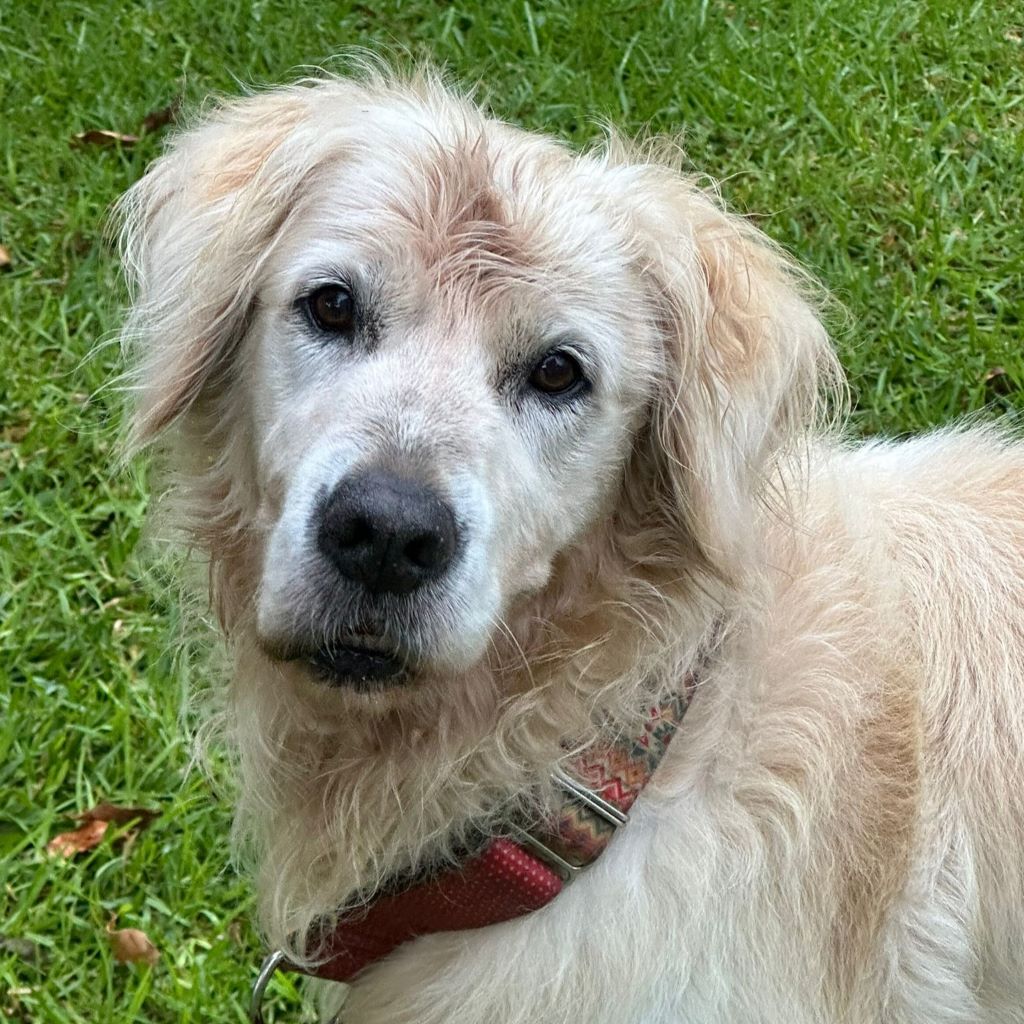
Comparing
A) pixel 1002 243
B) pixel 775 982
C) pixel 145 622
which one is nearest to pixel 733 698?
pixel 775 982

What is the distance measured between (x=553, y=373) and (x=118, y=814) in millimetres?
2192

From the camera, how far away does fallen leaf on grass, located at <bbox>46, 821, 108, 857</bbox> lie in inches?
140

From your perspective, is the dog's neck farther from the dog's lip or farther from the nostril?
the nostril

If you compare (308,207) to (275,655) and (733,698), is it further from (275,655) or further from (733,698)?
(733,698)

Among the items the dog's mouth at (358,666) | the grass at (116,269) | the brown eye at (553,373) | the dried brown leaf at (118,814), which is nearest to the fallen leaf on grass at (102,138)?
the grass at (116,269)

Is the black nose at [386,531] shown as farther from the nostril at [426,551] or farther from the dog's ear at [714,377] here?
the dog's ear at [714,377]

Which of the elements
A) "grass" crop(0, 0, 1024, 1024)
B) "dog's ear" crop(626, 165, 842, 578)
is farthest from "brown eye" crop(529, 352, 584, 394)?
"grass" crop(0, 0, 1024, 1024)

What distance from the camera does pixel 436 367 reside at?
7.43ft

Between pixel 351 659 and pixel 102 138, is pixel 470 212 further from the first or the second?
pixel 102 138

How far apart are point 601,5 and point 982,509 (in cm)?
407

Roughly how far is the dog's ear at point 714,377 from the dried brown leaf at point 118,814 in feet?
6.54

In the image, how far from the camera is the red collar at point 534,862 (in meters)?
2.41

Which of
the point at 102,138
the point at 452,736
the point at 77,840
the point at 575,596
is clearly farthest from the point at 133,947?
the point at 102,138

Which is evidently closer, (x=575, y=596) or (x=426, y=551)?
(x=426, y=551)
